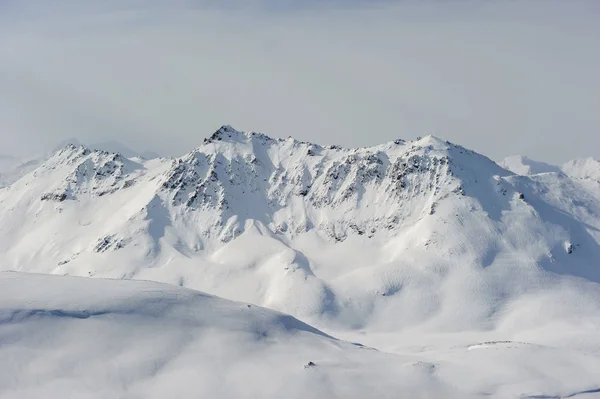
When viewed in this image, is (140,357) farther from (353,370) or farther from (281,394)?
(353,370)

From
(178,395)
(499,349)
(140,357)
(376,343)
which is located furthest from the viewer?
(376,343)

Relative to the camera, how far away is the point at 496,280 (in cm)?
19388

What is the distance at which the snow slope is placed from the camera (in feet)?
280

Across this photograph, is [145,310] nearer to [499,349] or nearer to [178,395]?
[178,395]

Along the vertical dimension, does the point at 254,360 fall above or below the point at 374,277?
above

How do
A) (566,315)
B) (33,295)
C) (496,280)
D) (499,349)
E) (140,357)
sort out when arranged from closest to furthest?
(140,357), (33,295), (499,349), (566,315), (496,280)

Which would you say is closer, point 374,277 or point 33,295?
point 33,295

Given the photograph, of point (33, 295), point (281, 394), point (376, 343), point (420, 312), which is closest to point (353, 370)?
point (281, 394)

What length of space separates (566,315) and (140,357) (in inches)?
5320

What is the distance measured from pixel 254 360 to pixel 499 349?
45701mm

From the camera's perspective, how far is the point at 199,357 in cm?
9356

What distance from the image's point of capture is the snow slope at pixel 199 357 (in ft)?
280

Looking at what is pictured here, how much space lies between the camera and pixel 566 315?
180 meters

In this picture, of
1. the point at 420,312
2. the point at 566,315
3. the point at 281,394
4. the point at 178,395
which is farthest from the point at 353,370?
the point at 566,315
